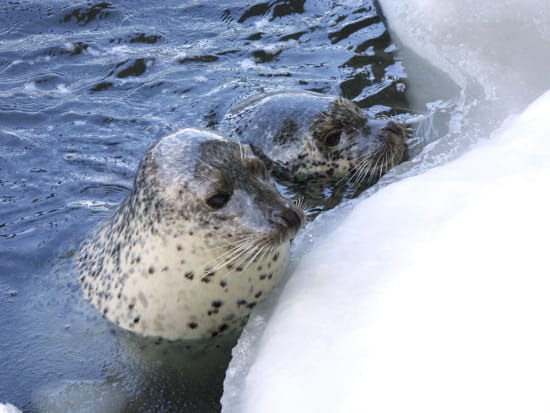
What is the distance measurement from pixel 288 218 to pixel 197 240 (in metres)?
0.41

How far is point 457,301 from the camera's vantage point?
2.69 metres

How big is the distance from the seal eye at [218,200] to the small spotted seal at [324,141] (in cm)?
166

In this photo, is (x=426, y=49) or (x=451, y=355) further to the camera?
(x=426, y=49)

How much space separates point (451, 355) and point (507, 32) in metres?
3.61

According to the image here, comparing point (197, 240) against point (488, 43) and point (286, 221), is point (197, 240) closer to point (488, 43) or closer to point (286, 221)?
point (286, 221)

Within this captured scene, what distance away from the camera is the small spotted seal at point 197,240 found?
359 cm

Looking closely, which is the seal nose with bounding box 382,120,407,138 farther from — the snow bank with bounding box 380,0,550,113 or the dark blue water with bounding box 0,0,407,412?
the dark blue water with bounding box 0,0,407,412

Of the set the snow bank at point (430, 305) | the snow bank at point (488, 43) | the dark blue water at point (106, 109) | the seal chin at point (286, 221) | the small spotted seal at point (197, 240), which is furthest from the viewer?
the snow bank at point (488, 43)

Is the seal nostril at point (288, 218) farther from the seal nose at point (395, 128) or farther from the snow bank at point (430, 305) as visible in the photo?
the seal nose at point (395, 128)

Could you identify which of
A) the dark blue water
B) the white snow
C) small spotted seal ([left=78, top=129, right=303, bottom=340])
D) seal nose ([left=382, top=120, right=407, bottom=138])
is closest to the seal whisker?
small spotted seal ([left=78, top=129, right=303, bottom=340])

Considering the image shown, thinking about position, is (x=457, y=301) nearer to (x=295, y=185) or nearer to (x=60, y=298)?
(x=60, y=298)

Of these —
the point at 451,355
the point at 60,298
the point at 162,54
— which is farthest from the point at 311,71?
the point at 451,355

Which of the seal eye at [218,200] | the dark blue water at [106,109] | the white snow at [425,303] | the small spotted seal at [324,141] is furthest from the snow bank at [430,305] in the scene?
the small spotted seal at [324,141]

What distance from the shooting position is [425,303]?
274 cm
